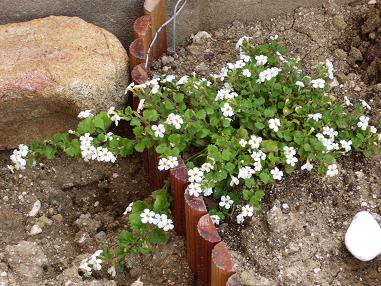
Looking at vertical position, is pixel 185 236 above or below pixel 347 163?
below

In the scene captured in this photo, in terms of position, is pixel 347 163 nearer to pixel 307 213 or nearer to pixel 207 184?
pixel 307 213

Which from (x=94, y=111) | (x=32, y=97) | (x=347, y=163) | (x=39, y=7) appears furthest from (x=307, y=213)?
(x=39, y=7)

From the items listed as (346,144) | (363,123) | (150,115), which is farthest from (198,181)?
(363,123)

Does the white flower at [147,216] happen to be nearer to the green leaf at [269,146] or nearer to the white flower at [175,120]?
the white flower at [175,120]

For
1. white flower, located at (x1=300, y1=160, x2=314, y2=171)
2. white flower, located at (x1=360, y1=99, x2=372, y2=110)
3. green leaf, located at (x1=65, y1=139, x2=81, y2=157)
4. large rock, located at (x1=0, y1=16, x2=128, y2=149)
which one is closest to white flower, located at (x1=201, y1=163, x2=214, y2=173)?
white flower, located at (x1=300, y1=160, x2=314, y2=171)

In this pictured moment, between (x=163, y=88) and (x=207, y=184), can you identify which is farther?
(x=163, y=88)

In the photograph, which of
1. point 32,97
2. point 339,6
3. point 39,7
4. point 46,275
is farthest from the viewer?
point 339,6
